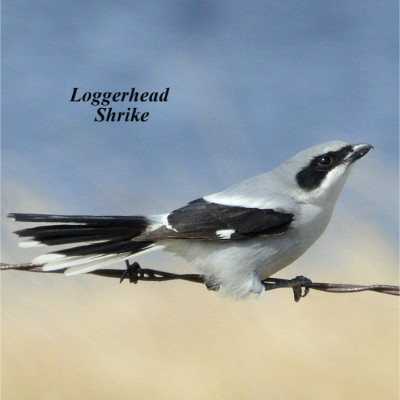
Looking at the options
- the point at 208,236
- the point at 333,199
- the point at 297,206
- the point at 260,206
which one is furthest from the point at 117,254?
the point at 333,199

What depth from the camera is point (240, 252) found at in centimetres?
310

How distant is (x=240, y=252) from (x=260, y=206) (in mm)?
278

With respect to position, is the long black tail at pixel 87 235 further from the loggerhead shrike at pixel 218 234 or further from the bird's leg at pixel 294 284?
the bird's leg at pixel 294 284

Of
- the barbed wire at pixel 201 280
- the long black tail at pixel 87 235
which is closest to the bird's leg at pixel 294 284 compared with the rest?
the barbed wire at pixel 201 280

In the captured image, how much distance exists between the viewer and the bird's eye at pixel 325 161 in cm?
336

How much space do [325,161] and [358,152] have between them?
0.19 metres

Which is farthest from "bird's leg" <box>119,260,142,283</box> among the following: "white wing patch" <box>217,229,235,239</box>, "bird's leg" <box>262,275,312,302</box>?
"bird's leg" <box>262,275,312,302</box>

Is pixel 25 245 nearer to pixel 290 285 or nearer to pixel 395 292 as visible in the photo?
pixel 290 285

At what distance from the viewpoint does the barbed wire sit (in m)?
2.45

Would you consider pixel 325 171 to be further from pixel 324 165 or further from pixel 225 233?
pixel 225 233

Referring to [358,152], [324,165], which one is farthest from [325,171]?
[358,152]

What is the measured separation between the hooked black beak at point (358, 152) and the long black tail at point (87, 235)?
1252 millimetres

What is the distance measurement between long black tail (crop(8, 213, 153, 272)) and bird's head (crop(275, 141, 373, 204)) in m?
0.95

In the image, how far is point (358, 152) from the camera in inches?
132
